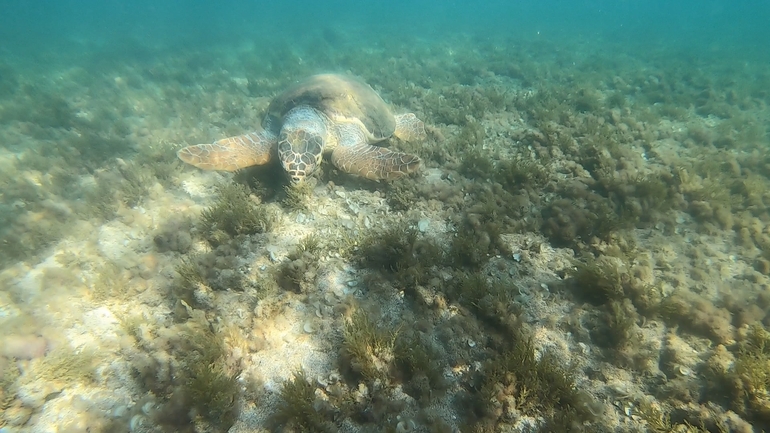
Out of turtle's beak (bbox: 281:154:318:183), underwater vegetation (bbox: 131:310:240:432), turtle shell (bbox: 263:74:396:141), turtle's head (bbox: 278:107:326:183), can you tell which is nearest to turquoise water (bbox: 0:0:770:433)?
underwater vegetation (bbox: 131:310:240:432)

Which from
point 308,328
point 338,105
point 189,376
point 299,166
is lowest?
point 308,328

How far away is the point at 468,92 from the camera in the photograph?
9383mm

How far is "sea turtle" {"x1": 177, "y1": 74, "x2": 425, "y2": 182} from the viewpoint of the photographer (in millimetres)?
4875

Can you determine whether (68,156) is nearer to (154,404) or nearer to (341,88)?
(341,88)

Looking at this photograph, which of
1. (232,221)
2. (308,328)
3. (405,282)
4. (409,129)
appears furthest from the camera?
(409,129)

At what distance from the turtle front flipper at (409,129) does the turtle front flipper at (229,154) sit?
2607mm

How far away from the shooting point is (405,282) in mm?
3445

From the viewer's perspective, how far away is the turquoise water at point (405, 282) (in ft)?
8.47

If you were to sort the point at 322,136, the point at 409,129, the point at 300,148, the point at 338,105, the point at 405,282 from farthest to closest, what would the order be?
1. the point at 409,129
2. the point at 338,105
3. the point at 322,136
4. the point at 300,148
5. the point at 405,282

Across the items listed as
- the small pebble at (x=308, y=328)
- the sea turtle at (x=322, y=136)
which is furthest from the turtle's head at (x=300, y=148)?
the small pebble at (x=308, y=328)

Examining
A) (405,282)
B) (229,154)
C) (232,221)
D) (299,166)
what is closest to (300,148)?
(299,166)

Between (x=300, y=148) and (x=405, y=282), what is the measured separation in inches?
106

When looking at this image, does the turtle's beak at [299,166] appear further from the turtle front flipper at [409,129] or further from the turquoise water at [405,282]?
the turtle front flipper at [409,129]

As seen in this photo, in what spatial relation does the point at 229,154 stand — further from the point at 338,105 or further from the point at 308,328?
the point at 308,328
